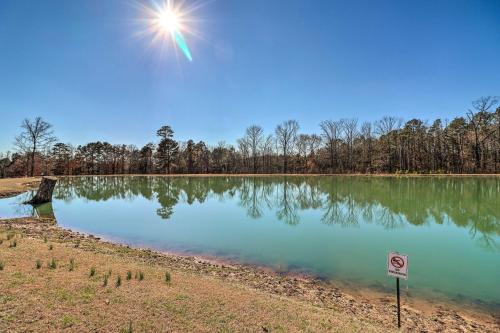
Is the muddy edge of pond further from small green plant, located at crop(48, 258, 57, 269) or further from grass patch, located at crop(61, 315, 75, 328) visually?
grass patch, located at crop(61, 315, 75, 328)

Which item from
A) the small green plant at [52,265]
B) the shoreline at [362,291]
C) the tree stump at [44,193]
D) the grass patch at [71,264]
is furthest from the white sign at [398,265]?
the tree stump at [44,193]

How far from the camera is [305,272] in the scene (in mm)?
8391

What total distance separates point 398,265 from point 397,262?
0.17 ft

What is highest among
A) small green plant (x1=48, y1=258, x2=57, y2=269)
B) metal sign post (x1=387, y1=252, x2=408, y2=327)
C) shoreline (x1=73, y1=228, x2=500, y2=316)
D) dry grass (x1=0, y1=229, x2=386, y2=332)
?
metal sign post (x1=387, y1=252, x2=408, y2=327)

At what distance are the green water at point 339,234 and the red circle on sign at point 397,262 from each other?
2586 mm

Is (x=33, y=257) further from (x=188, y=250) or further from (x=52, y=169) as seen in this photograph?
(x=52, y=169)

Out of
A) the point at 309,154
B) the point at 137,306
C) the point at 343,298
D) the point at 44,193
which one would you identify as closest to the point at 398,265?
the point at 343,298

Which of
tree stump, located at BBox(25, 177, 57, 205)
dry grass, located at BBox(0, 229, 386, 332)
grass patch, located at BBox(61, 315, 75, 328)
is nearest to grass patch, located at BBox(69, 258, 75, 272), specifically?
dry grass, located at BBox(0, 229, 386, 332)

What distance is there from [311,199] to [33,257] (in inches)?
817

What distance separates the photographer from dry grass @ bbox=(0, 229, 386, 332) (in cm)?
399

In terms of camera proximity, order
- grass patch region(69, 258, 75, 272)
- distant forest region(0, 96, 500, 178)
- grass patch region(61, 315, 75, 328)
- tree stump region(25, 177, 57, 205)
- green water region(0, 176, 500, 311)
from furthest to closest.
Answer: distant forest region(0, 96, 500, 178) → tree stump region(25, 177, 57, 205) → green water region(0, 176, 500, 311) → grass patch region(69, 258, 75, 272) → grass patch region(61, 315, 75, 328)

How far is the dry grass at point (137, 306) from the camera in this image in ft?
13.1

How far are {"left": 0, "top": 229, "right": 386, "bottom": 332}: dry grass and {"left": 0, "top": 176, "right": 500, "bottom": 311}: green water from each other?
353 cm

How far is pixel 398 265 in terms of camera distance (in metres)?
5.04
